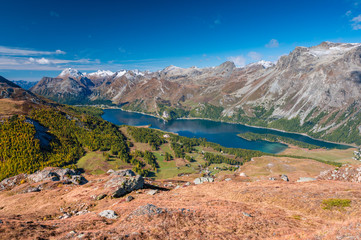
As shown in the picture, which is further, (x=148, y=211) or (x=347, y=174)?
(x=347, y=174)

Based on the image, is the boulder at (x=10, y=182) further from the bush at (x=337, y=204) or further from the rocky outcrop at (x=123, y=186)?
the bush at (x=337, y=204)

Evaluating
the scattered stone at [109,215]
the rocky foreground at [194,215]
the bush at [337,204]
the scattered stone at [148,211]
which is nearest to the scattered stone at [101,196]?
the rocky foreground at [194,215]

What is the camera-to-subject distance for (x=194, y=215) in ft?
96.5

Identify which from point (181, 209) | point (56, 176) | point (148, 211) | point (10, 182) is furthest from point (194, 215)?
point (10, 182)

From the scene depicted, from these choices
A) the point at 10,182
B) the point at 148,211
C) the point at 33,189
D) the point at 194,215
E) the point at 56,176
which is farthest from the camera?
the point at 10,182

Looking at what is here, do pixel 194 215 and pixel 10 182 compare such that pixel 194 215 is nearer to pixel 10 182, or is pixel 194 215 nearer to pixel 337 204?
pixel 337 204

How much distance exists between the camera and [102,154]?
16162 centimetres

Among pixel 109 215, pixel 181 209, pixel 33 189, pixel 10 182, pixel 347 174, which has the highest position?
pixel 347 174

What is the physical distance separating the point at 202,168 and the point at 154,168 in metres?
48.4

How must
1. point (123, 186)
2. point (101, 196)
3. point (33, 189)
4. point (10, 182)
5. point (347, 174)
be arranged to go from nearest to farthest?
point (101, 196), point (123, 186), point (347, 174), point (33, 189), point (10, 182)

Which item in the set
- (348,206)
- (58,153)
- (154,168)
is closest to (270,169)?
(154,168)

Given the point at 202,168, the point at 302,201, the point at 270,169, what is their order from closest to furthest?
1. the point at 302,201
2. the point at 270,169
3. the point at 202,168

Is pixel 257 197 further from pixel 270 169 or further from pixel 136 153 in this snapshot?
pixel 136 153

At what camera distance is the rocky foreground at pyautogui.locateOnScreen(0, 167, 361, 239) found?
23234 mm
